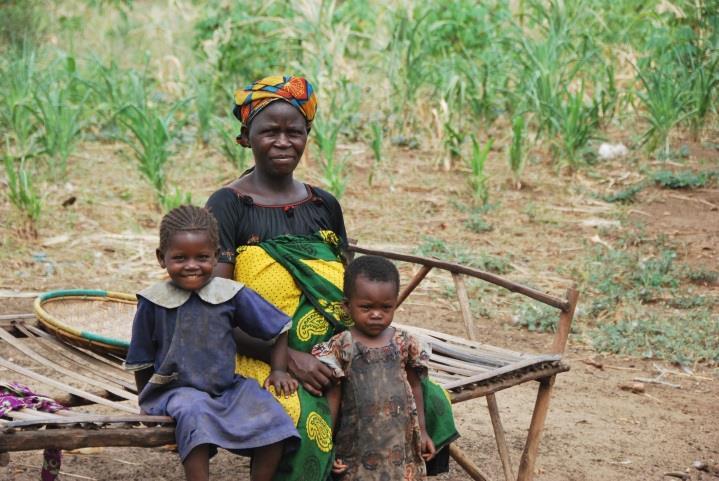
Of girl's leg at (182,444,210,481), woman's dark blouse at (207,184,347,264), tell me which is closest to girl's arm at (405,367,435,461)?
woman's dark blouse at (207,184,347,264)

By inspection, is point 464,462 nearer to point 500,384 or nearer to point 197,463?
point 500,384

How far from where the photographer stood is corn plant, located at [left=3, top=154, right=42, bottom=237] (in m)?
5.38

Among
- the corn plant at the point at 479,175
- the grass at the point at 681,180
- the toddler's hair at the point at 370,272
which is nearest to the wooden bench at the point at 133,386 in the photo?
the toddler's hair at the point at 370,272

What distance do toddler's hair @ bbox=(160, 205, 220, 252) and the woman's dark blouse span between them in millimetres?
231

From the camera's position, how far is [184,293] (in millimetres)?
2553

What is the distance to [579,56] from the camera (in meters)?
7.08

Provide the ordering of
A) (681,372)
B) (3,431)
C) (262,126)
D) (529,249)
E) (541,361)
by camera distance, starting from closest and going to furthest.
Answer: (3,431) → (262,126) → (541,361) → (681,372) → (529,249)

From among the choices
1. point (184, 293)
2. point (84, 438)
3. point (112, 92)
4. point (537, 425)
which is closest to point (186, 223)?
point (184, 293)

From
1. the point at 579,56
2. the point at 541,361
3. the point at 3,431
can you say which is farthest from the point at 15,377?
the point at 579,56

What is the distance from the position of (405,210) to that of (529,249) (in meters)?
0.93

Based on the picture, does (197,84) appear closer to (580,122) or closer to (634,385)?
(580,122)

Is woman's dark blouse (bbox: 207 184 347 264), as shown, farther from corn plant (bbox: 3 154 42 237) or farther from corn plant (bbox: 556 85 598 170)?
corn plant (bbox: 556 85 598 170)

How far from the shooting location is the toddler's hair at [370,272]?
8.59 feet

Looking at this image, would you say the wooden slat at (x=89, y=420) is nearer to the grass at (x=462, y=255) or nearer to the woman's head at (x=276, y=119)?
the woman's head at (x=276, y=119)
